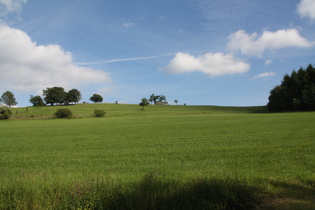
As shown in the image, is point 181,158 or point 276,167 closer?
point 276,167

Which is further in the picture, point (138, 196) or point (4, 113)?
point (4, 113)

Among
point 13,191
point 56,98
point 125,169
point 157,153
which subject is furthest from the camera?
point 56,98

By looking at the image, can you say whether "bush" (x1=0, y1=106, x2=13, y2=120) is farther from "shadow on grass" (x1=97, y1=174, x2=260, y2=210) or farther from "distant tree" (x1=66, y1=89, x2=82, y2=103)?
"shadow on grass" (x1=97, y1=174, x2=260, y2=210)

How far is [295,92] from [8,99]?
159294mm

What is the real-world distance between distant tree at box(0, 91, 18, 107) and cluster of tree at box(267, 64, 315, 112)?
15035 centimetres

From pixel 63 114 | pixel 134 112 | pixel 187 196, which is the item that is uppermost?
pixel 134 112

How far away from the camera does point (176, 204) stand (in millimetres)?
5879

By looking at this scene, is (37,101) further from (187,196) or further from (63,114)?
(187,196)

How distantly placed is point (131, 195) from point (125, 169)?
14.1ft

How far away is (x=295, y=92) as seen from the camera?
8206cm

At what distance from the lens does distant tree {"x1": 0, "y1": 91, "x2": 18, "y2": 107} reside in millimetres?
141750

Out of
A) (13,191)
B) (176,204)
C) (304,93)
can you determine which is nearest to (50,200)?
(13,191)

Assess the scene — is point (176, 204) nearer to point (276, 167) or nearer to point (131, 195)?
point (131, 195)

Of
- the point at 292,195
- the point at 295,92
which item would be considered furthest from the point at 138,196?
the point at 295,92
